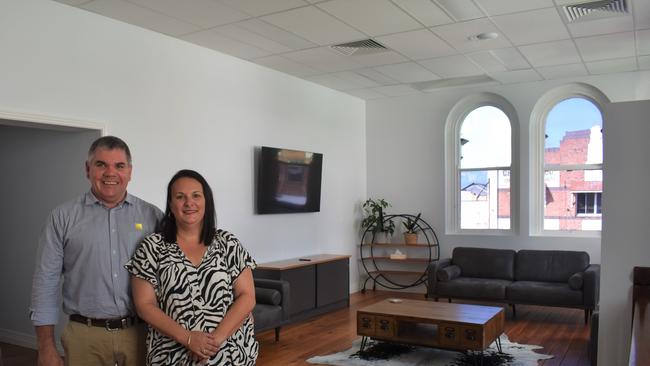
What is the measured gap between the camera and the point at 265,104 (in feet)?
22.6

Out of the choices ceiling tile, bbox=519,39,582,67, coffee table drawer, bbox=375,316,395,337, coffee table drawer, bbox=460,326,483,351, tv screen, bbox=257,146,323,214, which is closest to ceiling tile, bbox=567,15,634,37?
ceiling tile, bbox=519,39,582,67

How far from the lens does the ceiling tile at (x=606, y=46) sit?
18.9ft

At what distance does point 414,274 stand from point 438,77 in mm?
2992

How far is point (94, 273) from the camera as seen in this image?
2215 millimetres

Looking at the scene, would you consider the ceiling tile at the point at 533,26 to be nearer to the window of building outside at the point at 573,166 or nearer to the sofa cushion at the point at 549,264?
the window of building outside at the point at 573,166

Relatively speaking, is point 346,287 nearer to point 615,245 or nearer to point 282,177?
point 282,177

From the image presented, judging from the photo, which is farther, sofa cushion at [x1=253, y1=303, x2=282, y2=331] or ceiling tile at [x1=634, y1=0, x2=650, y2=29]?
sofa cushion at [x1=253, y1=303, x2=282, y2=331]

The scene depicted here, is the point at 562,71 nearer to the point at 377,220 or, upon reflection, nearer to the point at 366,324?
the point at 377,220

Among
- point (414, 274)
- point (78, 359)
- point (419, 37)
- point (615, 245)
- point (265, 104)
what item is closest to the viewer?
point (78, 359)

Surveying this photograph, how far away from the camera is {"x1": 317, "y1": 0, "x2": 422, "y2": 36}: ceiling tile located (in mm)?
4700

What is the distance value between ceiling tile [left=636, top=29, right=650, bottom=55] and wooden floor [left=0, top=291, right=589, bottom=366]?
3.14 m

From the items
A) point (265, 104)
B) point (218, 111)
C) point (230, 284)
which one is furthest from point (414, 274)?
point (230, 284)

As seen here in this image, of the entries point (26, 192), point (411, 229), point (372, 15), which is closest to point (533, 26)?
point (372, 15)

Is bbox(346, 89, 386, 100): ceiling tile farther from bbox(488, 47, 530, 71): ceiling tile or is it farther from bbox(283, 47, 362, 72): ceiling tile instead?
bbox(488, 47, 530, 71): ceiling tile
